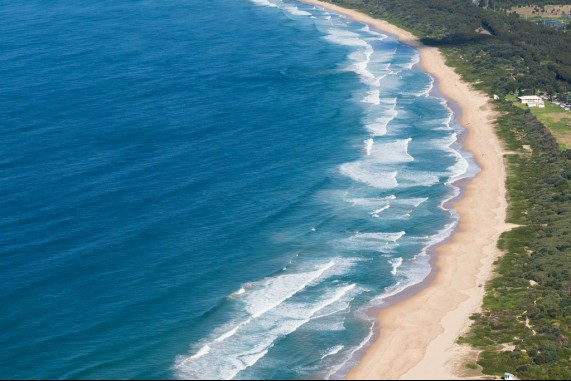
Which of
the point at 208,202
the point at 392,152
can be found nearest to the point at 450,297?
the point at 208,202

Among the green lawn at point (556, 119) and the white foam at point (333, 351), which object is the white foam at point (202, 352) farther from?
the green lawn at point (556, 119)

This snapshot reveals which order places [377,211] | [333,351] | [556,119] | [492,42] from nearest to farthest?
[333,351] → [377,211] → [556,119] → [492,42]

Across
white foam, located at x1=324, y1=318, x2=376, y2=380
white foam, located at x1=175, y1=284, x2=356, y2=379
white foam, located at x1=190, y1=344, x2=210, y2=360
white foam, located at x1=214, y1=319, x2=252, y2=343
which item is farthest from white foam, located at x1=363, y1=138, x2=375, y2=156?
white foam, located at x1=190, y1=344, x2=210, y2=360

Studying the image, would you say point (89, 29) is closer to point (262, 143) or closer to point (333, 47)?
point (333, 47)

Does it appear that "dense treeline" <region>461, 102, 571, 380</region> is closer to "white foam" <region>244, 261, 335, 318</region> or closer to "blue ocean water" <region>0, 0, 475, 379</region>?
"blue ocean water" <region>0, 0, 475, 379</region>

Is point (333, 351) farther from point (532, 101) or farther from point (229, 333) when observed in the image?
point (532, 101)

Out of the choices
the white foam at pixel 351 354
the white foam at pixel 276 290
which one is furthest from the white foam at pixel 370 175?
the white foam at pixel 351 354
